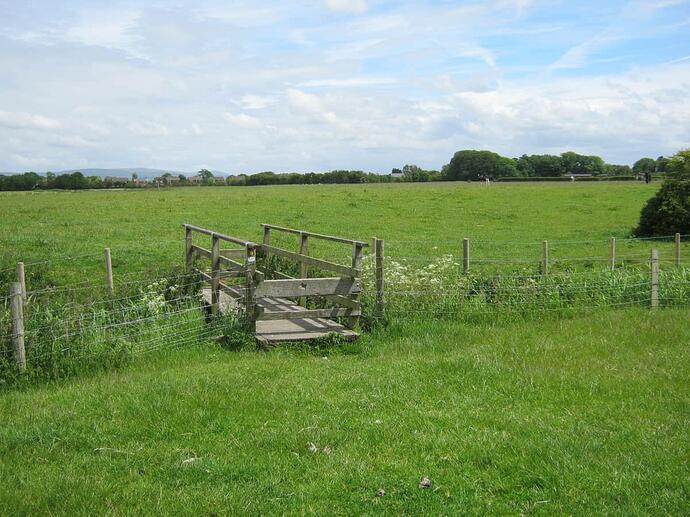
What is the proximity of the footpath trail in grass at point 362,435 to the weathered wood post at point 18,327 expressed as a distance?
1.74ft

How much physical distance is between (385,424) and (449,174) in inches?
4317

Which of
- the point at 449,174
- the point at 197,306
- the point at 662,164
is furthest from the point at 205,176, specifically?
the point at 197,306

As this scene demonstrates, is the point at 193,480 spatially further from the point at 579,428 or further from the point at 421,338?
the point at 421,338

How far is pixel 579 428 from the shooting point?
677cm

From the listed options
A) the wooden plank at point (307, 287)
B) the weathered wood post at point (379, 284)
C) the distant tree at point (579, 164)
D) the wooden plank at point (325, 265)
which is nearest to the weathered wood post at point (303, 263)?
the wooden plank at point (325, 265)

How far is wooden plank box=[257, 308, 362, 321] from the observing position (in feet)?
36.0

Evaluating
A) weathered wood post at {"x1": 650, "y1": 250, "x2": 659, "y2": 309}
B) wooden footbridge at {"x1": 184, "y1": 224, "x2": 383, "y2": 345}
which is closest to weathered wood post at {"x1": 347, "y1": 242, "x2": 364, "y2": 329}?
wooden footbridge at {"x1": 184, "y1": 224, "x2": 383, "y2": 345}

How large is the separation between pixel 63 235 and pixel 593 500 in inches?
1036

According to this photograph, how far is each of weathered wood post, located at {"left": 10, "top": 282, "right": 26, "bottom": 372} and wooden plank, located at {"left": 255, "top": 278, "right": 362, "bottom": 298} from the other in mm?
3460

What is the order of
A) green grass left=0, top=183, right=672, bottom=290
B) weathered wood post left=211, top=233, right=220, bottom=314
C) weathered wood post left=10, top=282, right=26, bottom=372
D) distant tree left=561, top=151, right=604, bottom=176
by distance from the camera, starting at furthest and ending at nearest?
distant tree left=561, top=151, right=604, bottom=176
green grass left=0, top=183, right=672, bottom=290
weathered wood post left=211, top=233, right=220, bottom=314
weathered wood post left=10, top=282, right=26, bottom=372

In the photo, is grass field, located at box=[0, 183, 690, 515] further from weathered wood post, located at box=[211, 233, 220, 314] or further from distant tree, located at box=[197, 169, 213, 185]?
distant tree, located at box=[197, 169, 213, 185]

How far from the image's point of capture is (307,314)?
11438 mm

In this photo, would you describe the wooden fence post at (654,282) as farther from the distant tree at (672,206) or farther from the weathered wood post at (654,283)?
the distant tree at (672,206)

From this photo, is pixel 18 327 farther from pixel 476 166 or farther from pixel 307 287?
pixel 476 166
